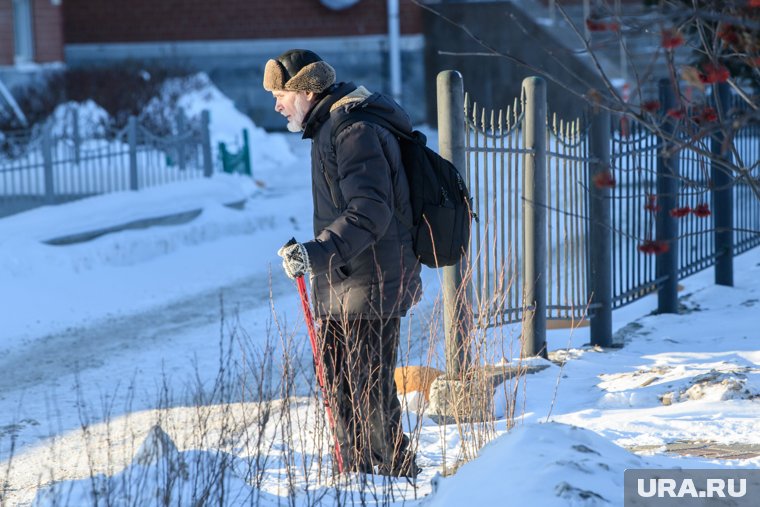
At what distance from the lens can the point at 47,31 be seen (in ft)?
92.6

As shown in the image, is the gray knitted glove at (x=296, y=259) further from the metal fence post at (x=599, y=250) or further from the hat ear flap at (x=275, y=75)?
the metal fence post at (x=599, y=250)

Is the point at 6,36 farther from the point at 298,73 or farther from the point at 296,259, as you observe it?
the point at 296,259

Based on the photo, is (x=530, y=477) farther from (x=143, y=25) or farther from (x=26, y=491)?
(x=143, y=25)

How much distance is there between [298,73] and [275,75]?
0.32 feet

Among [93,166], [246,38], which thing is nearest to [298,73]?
→ [93,166]

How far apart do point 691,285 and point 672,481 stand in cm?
725

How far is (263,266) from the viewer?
1264 cm

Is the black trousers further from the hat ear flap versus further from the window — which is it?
the window

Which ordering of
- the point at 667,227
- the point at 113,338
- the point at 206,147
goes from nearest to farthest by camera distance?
the point at 667,227, the point at 113,338, the point at 206,147

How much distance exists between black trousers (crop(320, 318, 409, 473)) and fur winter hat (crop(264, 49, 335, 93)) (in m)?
0.91

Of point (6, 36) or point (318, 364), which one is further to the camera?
point (6, 36)

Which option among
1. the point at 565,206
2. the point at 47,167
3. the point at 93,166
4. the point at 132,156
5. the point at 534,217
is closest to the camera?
the point at 565,206

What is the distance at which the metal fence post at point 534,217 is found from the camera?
24.1 feet

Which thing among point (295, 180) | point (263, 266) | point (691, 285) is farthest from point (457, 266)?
point (295, 180)
